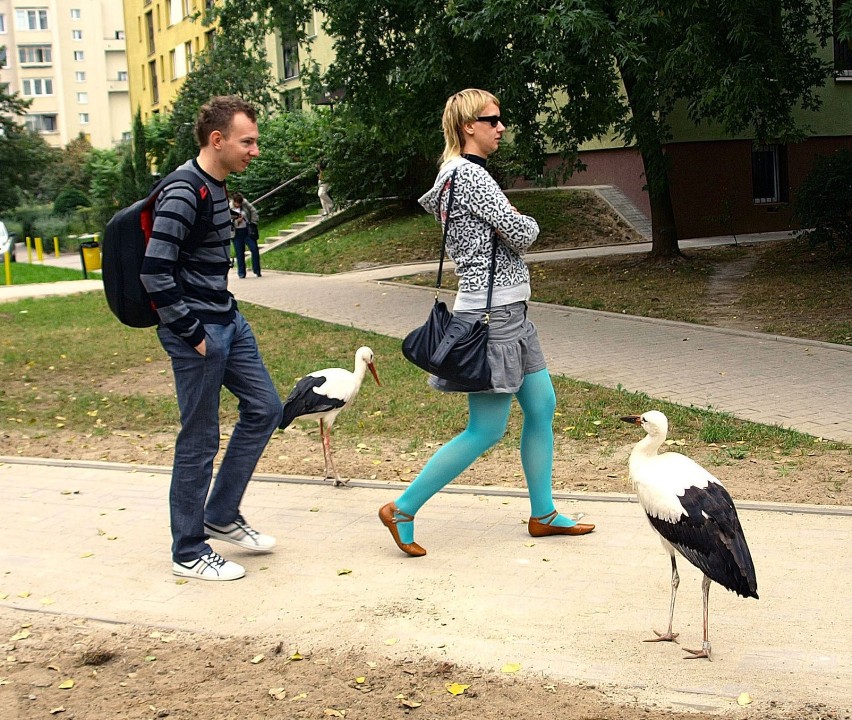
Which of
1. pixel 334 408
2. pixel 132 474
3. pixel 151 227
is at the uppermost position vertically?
pixel 151 227

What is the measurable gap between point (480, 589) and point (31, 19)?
359 ft

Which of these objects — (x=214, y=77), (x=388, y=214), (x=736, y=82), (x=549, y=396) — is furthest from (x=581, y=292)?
(x=214, y=77)

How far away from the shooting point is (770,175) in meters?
25.4

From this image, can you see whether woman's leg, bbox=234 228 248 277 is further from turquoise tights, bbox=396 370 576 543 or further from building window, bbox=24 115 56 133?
building window, bbox=24 115 56 133

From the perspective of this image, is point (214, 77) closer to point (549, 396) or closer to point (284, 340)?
point (284, 340)

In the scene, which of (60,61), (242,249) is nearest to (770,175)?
(242,249)

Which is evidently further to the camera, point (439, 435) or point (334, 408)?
point (439, 435)

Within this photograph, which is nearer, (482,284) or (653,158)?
(482,284)

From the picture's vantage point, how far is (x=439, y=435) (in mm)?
8023

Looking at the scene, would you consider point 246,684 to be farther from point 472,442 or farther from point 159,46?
point 159,46

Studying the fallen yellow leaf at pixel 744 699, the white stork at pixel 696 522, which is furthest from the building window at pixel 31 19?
the fallen yellow leaf at pixel 744 699

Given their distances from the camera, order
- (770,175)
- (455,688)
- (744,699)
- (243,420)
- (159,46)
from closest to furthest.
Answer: (744,699)
(455,688)
(243,420)
(770,175)
(159,46)

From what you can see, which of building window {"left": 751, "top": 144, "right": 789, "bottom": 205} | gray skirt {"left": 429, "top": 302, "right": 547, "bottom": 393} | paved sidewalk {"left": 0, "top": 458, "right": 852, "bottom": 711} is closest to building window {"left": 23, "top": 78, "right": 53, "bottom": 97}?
building window {"left": 751, "top": 144, "right": 789, "bottom": 205}

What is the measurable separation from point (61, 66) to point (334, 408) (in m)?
102
